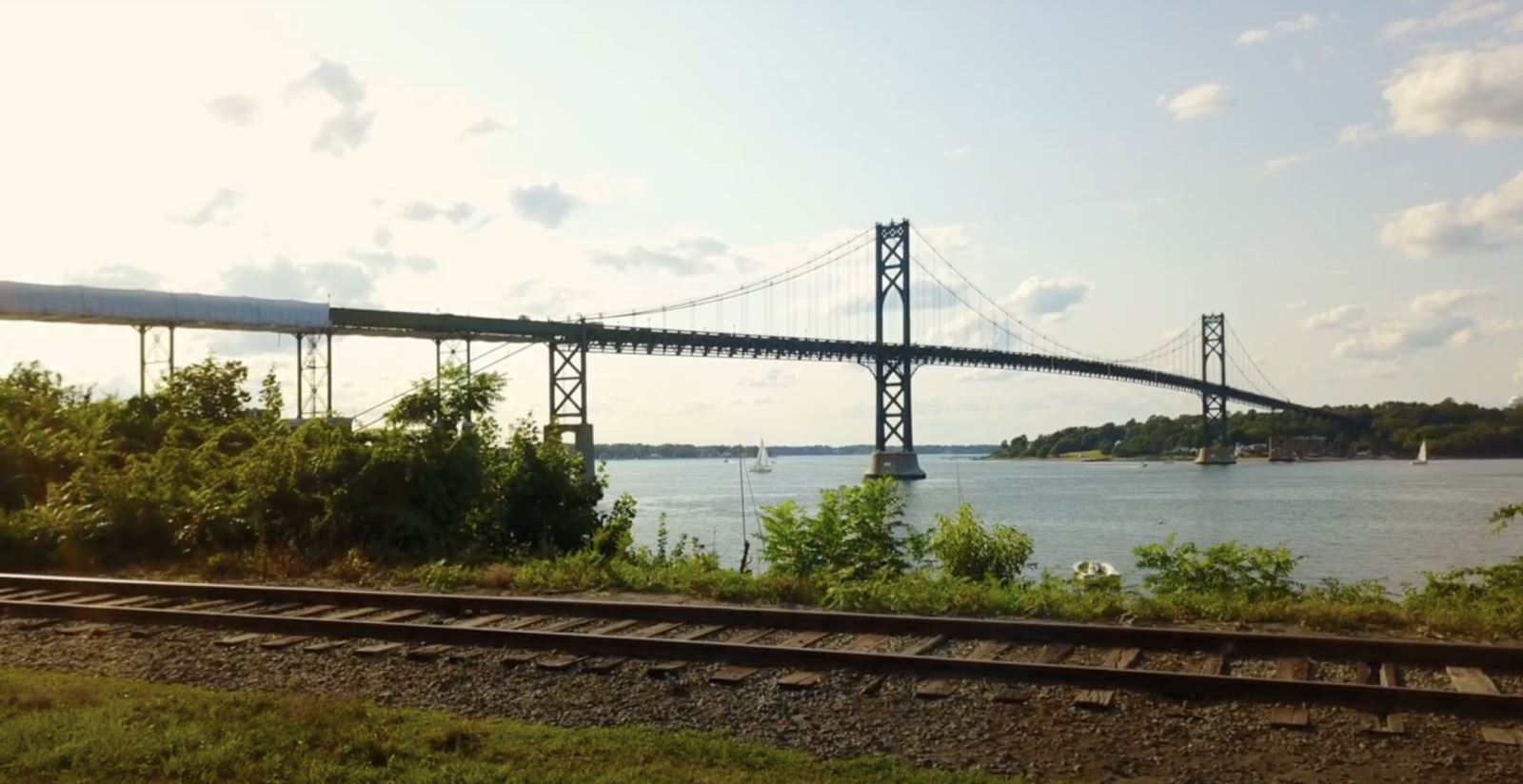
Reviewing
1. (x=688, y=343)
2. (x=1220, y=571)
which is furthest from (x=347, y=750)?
(x=688, y=343)

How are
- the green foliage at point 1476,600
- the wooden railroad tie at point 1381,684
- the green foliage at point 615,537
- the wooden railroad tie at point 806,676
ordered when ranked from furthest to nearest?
the green foliage at point 615,537, the green foliage at point 1476,600, the wooden railroad tie at point 806,676, the wooden railroad tie at point 1381,684

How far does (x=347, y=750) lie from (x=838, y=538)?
8.68 metres

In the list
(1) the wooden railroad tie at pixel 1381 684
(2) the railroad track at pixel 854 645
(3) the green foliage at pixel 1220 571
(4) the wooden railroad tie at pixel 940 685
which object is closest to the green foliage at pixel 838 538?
(3) the green foliage at pixel 1220 571

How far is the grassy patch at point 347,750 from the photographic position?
6.11 m

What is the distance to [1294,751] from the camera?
6383 millimetres

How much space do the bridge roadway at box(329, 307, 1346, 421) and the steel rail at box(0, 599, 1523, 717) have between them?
43.6m

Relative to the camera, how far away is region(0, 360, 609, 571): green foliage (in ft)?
51.9

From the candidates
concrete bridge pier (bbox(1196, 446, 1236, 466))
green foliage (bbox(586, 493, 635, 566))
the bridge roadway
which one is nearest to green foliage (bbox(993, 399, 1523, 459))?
concrete bridge pier (bbox(1196, 446, 1236, 466))

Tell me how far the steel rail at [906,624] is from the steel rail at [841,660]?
97 centimetres

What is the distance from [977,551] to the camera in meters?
14.6

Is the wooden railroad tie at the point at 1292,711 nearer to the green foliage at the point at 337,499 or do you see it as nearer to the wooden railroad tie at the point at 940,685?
the wooden railroad tie at the point at 940,685

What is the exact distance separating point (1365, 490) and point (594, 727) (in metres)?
66.0

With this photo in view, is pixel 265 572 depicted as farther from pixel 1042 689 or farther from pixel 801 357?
pixel 801 357

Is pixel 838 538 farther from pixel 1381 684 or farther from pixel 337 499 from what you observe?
pixel 1381 684
